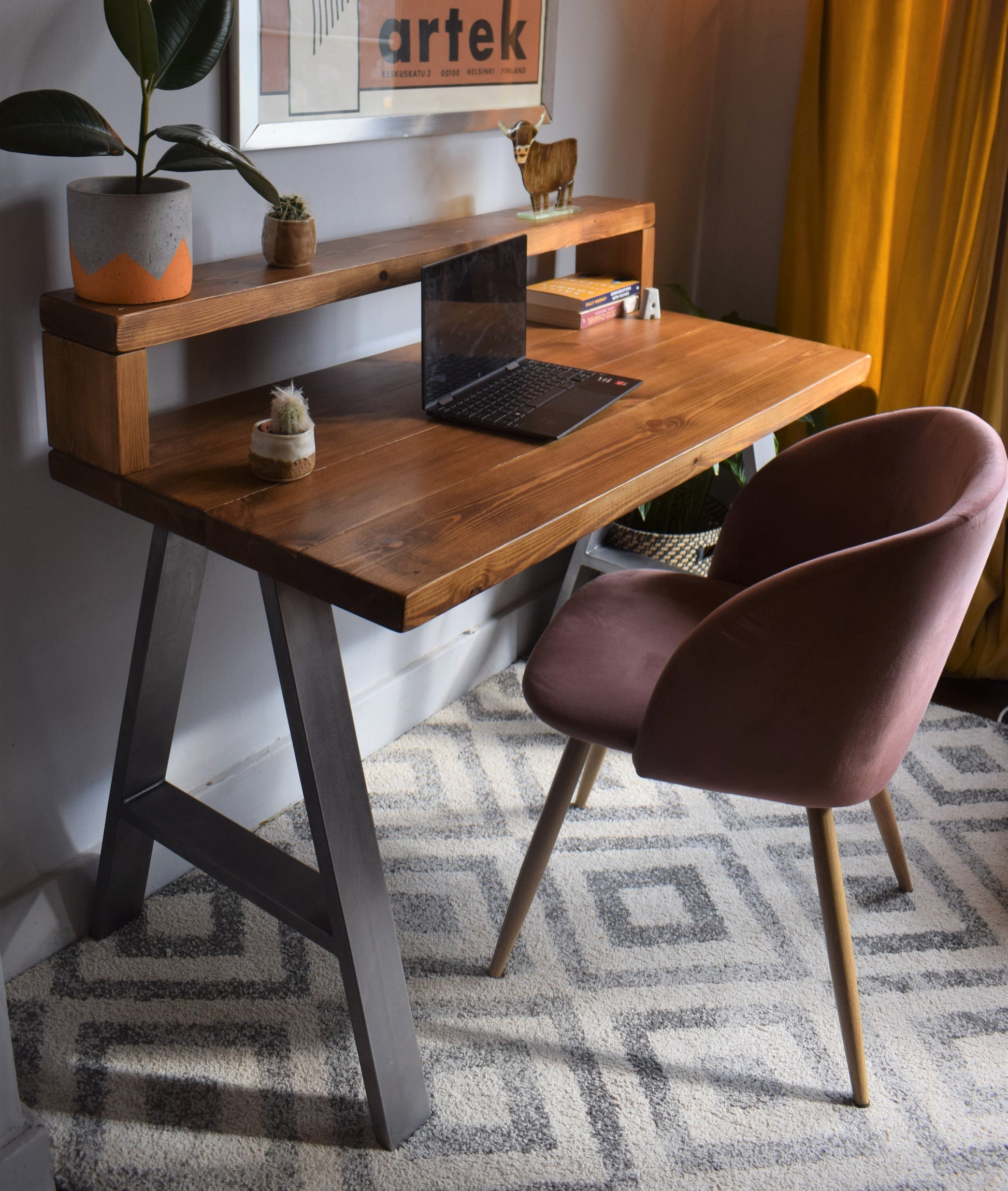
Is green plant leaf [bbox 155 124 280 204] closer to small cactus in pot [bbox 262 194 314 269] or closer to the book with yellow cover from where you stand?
small cactus in pot [bbox 262 194 314 269]

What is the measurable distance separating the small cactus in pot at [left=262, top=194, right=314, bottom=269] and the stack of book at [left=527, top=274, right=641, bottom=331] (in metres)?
0.63

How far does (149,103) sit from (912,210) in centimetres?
158

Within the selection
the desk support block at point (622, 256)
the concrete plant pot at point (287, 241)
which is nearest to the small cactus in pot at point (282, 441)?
the concrete plant pot at point (287, 241)

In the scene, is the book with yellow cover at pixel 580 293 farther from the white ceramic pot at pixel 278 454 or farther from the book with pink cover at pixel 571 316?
the white ceramic pot at pixel 278 454

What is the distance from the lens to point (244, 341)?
166cm

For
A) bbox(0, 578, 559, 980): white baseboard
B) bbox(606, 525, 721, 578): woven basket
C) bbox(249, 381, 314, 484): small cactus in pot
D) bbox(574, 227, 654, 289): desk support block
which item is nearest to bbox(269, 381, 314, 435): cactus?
bbox(249, 381, 314, 484): small cactus in pot

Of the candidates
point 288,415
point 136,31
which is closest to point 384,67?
point 136,31

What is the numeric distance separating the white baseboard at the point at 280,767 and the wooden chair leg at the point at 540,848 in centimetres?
51

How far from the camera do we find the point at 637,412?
165 cm

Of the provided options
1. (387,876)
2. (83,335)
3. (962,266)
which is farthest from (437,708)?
(962,266)

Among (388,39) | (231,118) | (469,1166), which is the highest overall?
(388,39)

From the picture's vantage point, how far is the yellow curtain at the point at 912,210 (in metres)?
2.18

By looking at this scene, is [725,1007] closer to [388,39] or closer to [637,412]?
[637,412]

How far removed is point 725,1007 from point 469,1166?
1.46ft
